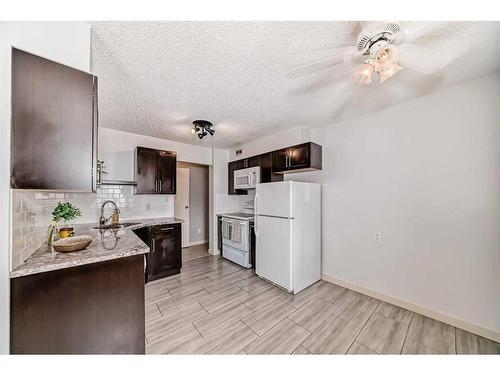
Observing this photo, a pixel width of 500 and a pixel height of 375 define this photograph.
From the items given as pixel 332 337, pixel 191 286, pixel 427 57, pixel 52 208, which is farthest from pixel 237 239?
pixel 427 57

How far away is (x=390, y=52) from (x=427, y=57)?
1.67 ft

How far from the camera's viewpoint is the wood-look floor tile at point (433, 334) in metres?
1.64

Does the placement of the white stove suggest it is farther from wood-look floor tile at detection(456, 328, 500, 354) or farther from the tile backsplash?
wood-look floor tile at detection(456, 328, 500, 354)

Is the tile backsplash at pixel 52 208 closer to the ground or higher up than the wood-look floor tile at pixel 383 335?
higher up

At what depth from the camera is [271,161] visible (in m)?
3.34

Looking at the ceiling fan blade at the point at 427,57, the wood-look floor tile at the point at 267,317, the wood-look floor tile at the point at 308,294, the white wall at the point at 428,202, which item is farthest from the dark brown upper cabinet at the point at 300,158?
the wood-look floor tile at the point at 267,317

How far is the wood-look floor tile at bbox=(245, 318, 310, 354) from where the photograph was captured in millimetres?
1582

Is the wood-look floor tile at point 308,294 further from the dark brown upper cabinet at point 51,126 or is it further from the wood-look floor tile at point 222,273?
the dark brown upper cabinet at point 51,126

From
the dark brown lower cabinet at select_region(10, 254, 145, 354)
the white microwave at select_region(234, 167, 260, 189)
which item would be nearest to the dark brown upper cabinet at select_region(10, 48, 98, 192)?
the dark brown lower cabinet at select_region(10, 254, 145, 354)

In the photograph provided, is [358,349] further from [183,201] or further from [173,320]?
[183,201]

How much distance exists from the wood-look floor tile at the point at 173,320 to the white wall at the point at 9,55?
1.06 metres

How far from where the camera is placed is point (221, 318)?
2.01 metres
